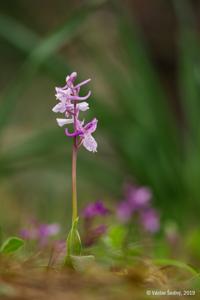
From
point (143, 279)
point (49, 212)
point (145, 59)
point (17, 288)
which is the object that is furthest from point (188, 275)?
point (145, 59)

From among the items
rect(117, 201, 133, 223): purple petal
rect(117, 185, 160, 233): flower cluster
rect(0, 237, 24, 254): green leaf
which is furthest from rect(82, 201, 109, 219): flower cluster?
rect(117, 201, 133, 223): purple petal

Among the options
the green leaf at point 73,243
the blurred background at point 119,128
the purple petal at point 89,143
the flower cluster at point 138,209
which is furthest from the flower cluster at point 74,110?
the blurred background at point 119,128

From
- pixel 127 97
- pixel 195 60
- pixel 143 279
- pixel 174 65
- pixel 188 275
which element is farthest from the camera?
pixel 174 65

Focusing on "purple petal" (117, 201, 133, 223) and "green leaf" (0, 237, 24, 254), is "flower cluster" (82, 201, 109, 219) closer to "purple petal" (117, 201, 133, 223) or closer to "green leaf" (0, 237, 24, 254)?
"green leaf" (0, 237, 24, 254)

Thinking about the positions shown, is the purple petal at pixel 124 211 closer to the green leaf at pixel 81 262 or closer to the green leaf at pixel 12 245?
the green leaf at pixel 12 245

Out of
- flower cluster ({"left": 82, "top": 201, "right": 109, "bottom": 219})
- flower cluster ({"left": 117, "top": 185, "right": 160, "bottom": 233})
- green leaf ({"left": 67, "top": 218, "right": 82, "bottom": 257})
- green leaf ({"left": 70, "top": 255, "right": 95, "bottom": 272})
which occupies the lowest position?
green leaf ({"left": 70, "top": 255, "right": 95, "bottom": 272})

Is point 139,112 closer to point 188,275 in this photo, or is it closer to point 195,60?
point 195,60
